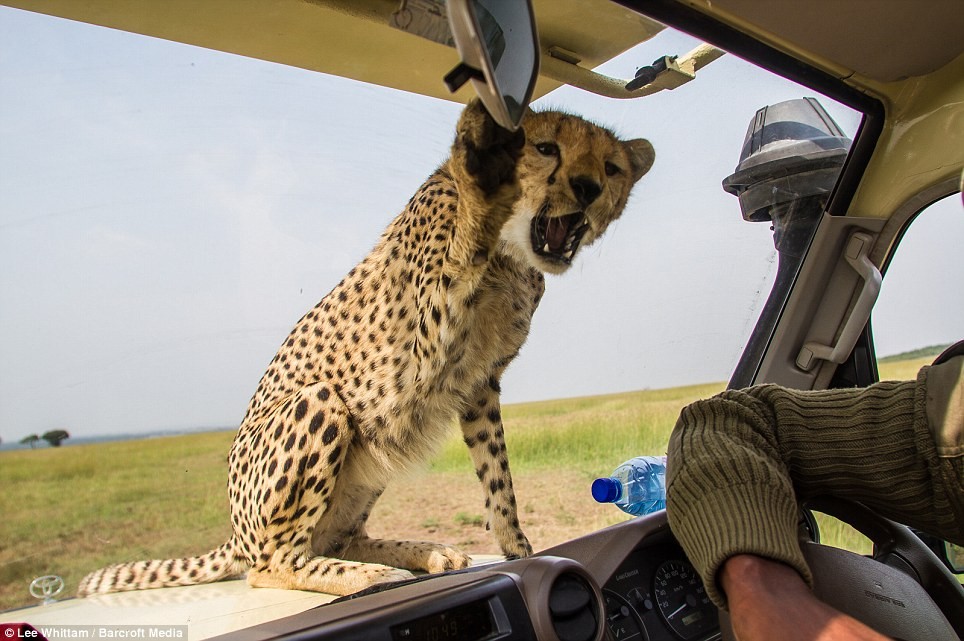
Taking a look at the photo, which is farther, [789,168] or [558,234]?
[789,168]

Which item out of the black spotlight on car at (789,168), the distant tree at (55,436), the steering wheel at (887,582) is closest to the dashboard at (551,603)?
the steering wheel at (887,582)

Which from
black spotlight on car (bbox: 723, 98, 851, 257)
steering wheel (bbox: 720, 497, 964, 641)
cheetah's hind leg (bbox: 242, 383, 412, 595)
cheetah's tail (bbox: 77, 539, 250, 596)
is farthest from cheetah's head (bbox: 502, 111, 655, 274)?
cheetah's tail (bbox: 77, 539, 250, 596)

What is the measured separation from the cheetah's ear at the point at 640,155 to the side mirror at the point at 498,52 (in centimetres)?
92

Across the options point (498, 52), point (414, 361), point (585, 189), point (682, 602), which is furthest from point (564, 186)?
point (682, 602)

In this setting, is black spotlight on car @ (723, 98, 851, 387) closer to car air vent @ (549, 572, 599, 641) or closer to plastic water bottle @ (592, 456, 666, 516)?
plastic water bottle @ (592, 456, 666, 516)

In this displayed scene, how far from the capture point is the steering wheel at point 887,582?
1.37 metres

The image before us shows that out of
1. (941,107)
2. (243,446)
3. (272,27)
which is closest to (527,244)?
(272,27)

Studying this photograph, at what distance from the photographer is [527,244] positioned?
5.84 feet

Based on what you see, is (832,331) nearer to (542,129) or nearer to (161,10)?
(542,129)

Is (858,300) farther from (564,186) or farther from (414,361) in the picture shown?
(414,361)

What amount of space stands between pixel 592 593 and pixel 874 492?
68cm

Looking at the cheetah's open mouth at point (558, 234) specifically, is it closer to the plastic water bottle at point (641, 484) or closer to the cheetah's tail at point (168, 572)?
the plastic water bottle at point (641, 484)

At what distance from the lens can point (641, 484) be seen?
1996 mm

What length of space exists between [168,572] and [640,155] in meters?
1.56
